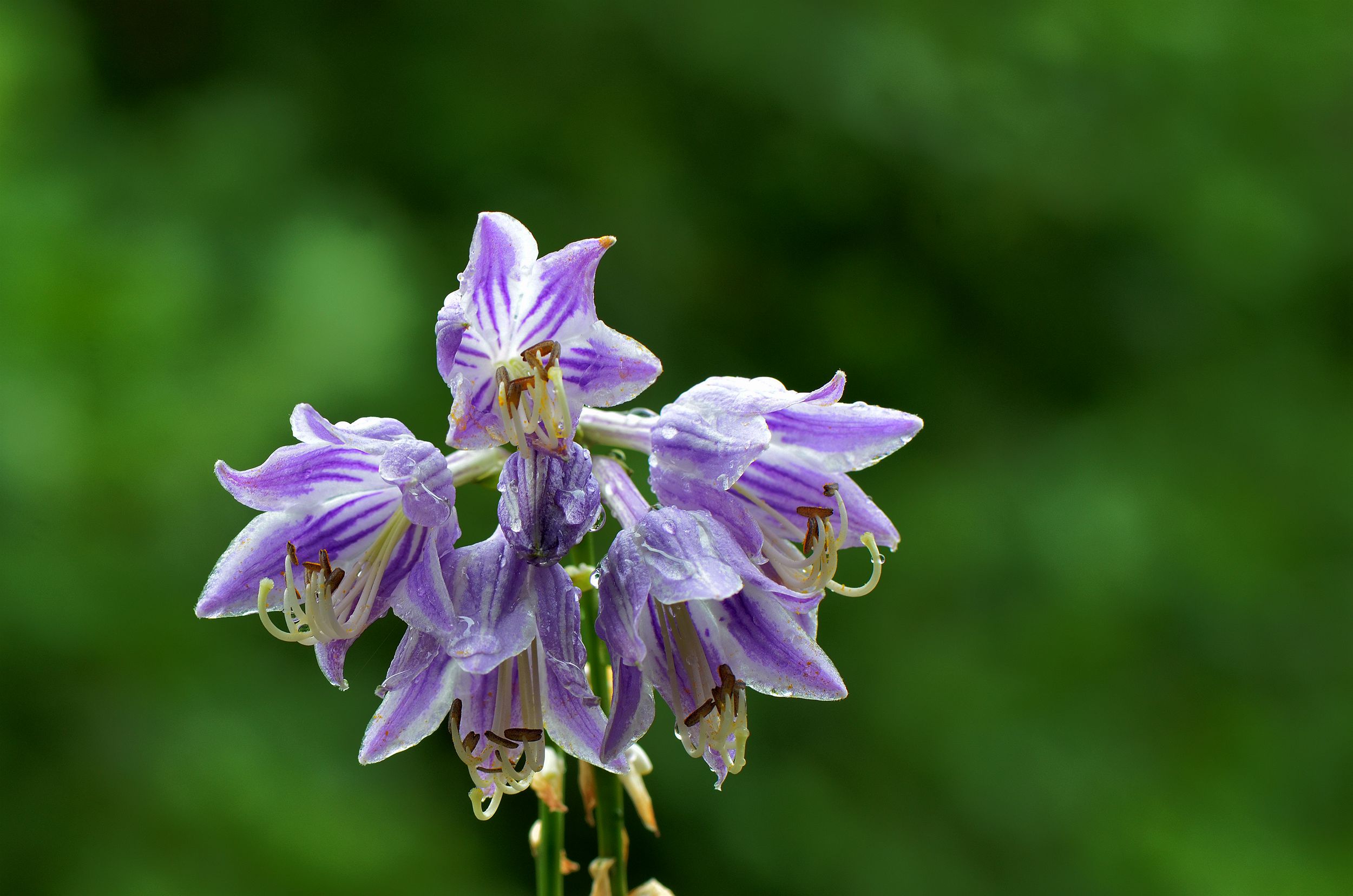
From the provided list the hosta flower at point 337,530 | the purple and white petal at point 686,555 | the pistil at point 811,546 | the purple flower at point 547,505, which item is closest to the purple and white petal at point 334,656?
the hosta flower at point 337,530

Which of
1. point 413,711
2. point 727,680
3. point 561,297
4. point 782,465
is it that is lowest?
point 413,711

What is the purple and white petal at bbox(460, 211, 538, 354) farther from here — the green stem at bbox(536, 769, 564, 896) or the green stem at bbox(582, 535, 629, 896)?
the green stem at bbox(536, 769, 564, 896)

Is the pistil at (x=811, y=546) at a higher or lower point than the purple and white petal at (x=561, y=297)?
lower

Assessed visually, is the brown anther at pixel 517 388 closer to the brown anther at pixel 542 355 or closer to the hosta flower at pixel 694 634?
the brown anther at pixel 542 355

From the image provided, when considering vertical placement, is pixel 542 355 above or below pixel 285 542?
above

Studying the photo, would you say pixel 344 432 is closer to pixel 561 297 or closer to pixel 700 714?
pixel 561 297

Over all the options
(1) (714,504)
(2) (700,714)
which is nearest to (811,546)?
(1) (714,504)
